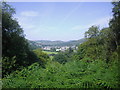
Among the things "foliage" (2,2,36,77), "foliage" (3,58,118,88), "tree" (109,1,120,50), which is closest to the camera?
"foliage" (3,58,118,88)

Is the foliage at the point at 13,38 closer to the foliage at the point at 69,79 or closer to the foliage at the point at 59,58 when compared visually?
the foliage at the point at 59,58

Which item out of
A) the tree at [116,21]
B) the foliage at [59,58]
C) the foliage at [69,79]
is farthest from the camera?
the tree at [116,21]

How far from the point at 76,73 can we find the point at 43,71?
1.37 feet

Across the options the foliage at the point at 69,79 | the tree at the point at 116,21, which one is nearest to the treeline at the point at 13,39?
the foliage at the point at 69,79

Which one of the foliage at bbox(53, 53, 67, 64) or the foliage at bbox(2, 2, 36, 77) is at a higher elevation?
the foliage at bbox(2, 2, 36, 77)

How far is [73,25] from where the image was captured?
8.77 feet

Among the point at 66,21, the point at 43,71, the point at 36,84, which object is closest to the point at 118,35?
the point at 66,21

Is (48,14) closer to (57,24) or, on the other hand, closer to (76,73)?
(57,24)

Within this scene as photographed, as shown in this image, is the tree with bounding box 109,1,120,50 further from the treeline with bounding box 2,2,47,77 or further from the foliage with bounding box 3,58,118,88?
the treeline with bounding box 2,2,47,77

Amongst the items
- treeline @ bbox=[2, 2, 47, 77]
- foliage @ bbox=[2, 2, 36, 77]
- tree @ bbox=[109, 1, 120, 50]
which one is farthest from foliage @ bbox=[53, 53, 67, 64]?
tree @ bbox=[109, 1, 120, 50]

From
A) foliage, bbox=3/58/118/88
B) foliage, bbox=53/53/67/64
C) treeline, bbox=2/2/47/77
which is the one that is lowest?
foliage, bbox=3/58/118/88

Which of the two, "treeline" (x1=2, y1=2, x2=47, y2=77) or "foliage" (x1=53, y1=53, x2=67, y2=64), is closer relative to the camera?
"foliage" (x1=53, y1=53, x2=67, y2=64)

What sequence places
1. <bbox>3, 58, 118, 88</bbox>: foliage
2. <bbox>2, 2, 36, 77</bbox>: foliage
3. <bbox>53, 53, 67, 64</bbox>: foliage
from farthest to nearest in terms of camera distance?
<bbox>2, 2, 36, 77</bbox>: foliage < <bbox>53, 53, 67, 64</bbox>: foliage < <bbox>3, 58, 118, 88</bbox>: foliage

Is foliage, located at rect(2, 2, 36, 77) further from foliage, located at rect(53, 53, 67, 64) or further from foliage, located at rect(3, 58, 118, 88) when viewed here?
foliage, located at rect(3, 58, 118, 88)
